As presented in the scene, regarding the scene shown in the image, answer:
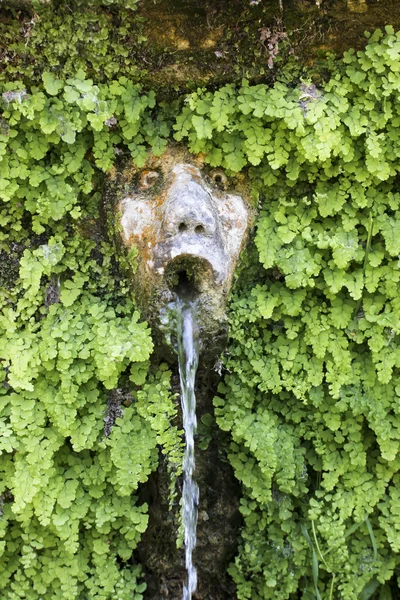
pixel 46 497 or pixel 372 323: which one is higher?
pixel 372 323

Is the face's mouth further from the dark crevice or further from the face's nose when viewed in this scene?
the face's nose

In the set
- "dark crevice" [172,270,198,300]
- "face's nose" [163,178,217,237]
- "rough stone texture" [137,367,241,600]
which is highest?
"face's nose" [163,178,217,237]

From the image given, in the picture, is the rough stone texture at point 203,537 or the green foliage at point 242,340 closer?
the green foliage at point 242,340

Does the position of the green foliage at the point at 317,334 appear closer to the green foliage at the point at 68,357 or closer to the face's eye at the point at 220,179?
the face's eye at the point at 220,179

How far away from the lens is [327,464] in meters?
3.83

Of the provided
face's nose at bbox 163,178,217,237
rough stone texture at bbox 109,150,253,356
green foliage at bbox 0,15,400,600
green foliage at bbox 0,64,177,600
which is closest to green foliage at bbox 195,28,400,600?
green foliage at bbox 0,15,400,600

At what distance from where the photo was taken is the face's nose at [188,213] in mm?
3277

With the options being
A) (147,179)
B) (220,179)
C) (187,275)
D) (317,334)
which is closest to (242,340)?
(317,334)

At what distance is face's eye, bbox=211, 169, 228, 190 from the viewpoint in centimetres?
360

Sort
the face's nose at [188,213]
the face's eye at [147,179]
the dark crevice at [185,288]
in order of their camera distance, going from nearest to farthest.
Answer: the face's nose at [188,213] → the dark crevice at [185,288] → the face's eye at [147,179]

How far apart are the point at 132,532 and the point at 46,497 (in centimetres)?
58

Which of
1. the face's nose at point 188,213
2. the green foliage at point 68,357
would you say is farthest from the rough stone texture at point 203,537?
the face's nose at point 188,213

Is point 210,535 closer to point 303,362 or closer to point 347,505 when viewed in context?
point 347,505

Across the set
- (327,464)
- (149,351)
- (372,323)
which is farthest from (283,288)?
(327,464)
